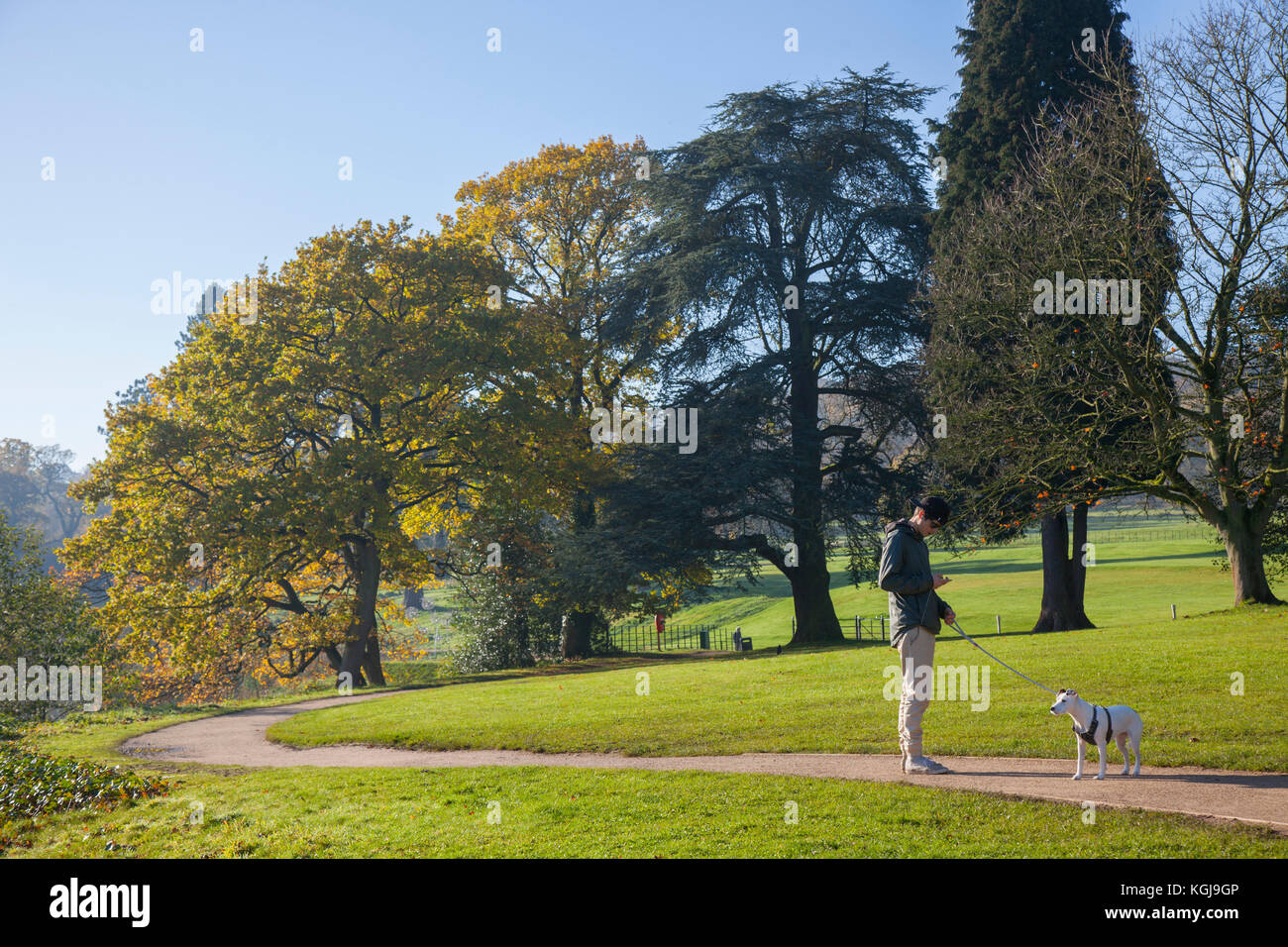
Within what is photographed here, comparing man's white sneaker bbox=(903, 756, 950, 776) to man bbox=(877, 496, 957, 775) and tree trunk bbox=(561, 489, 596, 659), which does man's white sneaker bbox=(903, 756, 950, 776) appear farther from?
tree trunk bbox=(561, 489, 596, 659)

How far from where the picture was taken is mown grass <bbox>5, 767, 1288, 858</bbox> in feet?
20.9

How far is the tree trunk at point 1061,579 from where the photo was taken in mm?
24375

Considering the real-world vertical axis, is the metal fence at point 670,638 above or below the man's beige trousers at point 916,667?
below

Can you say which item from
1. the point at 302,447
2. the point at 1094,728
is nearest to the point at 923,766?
the point at 1094,728

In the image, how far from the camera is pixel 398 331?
27.7 m

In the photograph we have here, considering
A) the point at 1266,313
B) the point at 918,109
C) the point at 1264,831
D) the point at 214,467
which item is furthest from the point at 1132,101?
the point at 214,467

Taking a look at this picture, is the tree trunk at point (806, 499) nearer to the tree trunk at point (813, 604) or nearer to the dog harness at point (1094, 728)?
the tree trunk at point (813, 604)

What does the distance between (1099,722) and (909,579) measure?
195cm

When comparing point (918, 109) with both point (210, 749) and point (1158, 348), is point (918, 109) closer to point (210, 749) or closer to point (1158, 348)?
point (1158, 348)

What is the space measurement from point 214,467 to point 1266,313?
27081mm

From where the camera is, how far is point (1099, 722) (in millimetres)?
7832

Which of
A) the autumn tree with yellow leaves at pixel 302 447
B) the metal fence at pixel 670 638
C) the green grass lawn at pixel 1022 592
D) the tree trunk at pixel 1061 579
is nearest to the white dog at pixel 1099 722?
the tree trunk at pixel 1061 579

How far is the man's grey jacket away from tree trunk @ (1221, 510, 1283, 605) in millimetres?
16325

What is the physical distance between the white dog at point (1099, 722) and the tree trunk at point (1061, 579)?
57.5ft
